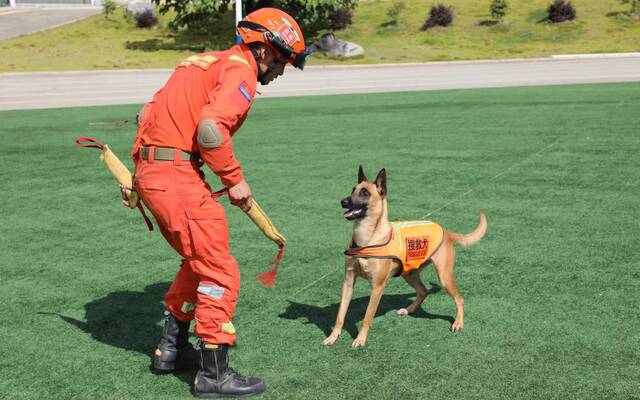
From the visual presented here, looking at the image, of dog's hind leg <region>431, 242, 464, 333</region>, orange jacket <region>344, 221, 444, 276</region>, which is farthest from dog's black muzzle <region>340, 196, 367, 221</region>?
dog's hind leg <region>431, 242, 464, 333</region>

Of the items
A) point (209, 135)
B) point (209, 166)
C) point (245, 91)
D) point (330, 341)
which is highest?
point (245, 91)

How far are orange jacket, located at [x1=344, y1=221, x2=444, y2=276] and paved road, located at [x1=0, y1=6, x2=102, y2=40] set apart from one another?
136 feet

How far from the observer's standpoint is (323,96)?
2111 cm

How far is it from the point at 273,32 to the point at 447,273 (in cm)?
217

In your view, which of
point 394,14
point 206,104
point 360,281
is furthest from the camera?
point 394,14

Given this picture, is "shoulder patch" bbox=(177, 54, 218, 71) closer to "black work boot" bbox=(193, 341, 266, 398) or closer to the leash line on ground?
"black work boot" bbox=(193, 341, 266, 398)

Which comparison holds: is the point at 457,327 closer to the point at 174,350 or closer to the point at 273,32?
the point at 174,350

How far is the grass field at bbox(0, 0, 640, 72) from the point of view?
35.3 meters

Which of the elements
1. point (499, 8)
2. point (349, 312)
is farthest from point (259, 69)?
point (499, 8)

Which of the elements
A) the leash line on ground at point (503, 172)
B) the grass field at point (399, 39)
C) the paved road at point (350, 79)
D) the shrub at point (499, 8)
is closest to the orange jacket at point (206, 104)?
the leash line on ground at point (503, 172)

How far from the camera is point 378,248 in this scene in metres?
5.12

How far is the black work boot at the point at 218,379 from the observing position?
4.43 metres

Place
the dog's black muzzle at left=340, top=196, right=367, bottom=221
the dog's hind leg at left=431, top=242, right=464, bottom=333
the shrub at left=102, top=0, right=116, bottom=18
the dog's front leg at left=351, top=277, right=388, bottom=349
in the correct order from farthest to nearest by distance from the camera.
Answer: the shrub at left=102, top=0, right=116, bottom=18
the dog's hind leg at left=431, top=242, right=464, bottom=333
the dog's front leg at left=351, top=277, right=388, bottom=349
the dog's black muzzle at left=340, top=196, right=367, bottom=221

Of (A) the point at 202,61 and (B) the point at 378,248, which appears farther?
(B) the point at 378,248
